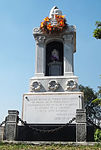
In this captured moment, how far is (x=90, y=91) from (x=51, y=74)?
2552 centimetres

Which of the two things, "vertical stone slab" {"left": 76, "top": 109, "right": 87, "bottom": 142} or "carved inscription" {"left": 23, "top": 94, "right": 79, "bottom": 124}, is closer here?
"vertical stone slab" {"left": 76, "top": 109, "right": 87, "bottom": 142}

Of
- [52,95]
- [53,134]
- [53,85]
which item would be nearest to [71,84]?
[53,85]

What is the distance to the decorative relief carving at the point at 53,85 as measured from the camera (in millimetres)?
13750

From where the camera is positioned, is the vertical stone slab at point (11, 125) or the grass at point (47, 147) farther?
the vertical stone slab at point (11, 125)

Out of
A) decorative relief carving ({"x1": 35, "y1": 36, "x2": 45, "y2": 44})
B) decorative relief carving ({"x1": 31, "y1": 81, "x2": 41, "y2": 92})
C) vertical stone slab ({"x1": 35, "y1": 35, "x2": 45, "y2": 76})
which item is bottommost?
decorative relief carving ({"x1": 31, "y1": 81, "x2": 41, "y2": 92})

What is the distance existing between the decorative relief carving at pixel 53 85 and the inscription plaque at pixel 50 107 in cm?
48

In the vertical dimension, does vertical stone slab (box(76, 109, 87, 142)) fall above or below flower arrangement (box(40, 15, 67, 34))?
below

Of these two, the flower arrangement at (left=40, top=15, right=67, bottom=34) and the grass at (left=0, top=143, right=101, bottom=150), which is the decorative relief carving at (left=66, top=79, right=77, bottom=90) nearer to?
the flower arrangement at (left=40, top=15, right=67, bottom=34)

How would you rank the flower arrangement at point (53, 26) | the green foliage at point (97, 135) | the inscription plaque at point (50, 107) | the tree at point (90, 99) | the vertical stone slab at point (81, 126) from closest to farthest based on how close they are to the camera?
1. the vertical stone slab at point (81, 126)
2. the green foliage at point (97, 135)
3. the inscription plaque at point (50, 107)
4. the flower arrangement at point (53, 26)
5. the tree at point (90, 99)

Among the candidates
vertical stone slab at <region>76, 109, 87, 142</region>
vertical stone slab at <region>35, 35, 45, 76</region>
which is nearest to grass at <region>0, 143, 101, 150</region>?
vertical stone slab at <region>76, 109, 87, 142</region>

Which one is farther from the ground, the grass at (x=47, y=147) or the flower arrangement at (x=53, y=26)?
the flower arrangement at (x=53, y=26)

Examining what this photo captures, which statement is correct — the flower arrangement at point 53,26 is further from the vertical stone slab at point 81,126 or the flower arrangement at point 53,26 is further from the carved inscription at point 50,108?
the vertical stone slab at point 81,126

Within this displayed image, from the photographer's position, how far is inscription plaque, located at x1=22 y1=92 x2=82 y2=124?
41.9 feet

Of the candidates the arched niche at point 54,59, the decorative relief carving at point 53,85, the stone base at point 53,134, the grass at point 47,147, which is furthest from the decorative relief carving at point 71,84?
the grass at point 47,147
